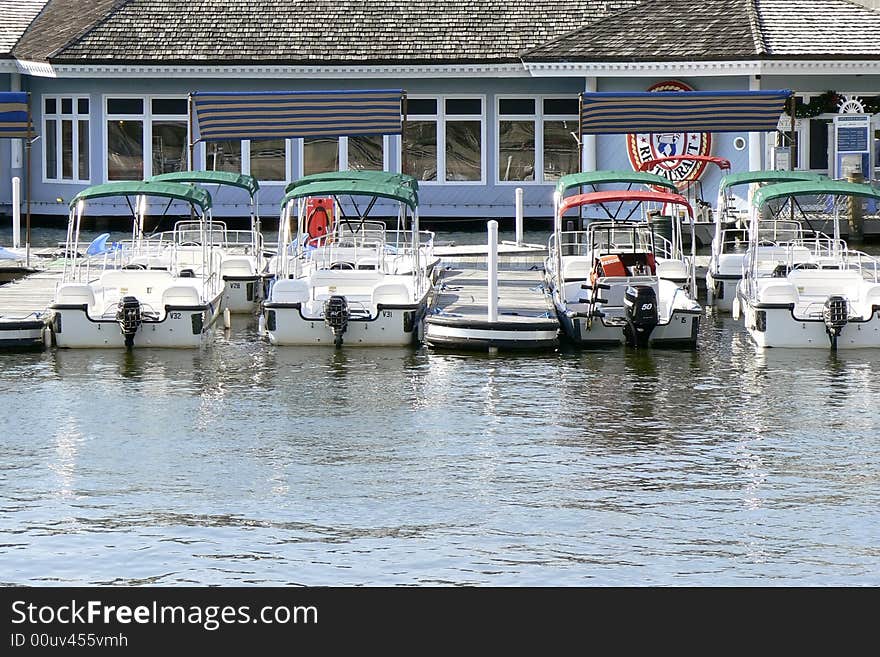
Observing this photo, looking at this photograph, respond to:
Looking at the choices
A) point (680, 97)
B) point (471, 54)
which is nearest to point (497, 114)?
point (471, 54)

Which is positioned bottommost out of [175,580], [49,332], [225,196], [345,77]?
[175,580]

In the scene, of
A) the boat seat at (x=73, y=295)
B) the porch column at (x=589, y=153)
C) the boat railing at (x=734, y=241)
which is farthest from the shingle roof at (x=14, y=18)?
the boat seat at (x=73, y=295)

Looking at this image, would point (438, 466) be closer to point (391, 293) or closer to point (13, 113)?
point (391, 293)

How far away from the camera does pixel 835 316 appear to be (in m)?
22.8

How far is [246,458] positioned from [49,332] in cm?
770

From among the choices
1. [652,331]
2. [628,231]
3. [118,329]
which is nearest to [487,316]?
[652,331]

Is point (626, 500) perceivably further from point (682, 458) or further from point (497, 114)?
point (497, 114)

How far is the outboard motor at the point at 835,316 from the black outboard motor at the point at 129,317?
944cm

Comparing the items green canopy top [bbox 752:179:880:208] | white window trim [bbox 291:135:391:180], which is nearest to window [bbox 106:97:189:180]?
white window trim [bbox 291:135:391:180]

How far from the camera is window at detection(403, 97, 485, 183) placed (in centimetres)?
4031

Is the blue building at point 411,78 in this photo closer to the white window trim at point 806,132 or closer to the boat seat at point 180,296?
the white window trim at point 806,132

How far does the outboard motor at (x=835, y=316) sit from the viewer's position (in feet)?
74.8

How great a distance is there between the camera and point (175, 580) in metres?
13.0

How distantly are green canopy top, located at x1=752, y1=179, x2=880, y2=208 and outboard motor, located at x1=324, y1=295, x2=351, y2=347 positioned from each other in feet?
21.0
